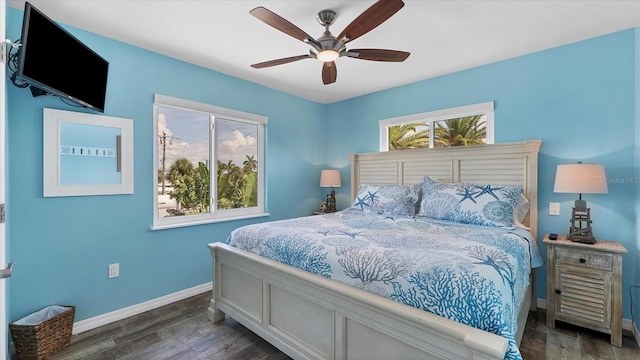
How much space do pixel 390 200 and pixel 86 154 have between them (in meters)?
2.83

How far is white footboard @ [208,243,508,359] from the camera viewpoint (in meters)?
1.27

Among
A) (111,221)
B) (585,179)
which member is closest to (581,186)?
(585,179)

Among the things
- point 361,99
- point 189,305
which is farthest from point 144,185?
point 361,99

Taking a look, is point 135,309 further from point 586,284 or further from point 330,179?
point 586,284

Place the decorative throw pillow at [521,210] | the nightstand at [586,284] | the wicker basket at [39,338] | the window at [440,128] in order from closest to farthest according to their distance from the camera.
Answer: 1. the wicker basket at [39,338]
2. the nightstand at [586,284]
3. the decorative throw pillow at [521,210]
4. the window at [440,128]

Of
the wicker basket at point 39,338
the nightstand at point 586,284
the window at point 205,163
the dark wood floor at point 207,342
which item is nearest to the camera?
the wicker basket at point 39,338

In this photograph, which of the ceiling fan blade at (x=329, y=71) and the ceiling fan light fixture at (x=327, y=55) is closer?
the ceiling fan light fixture at (x=327, y=55)

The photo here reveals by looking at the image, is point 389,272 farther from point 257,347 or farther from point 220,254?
point 220,254

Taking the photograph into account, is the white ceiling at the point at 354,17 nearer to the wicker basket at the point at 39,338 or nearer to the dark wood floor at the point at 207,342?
the wicker basket at the point at 39,338

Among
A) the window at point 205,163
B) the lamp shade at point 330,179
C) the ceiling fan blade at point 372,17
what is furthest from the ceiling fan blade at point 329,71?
the lamp shade at point 330,179

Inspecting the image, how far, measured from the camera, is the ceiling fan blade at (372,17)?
65.1 inches

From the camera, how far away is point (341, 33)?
1.94m

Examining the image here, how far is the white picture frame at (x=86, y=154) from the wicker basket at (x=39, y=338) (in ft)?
3.03

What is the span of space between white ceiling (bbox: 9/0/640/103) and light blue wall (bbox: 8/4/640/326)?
0.21 m
